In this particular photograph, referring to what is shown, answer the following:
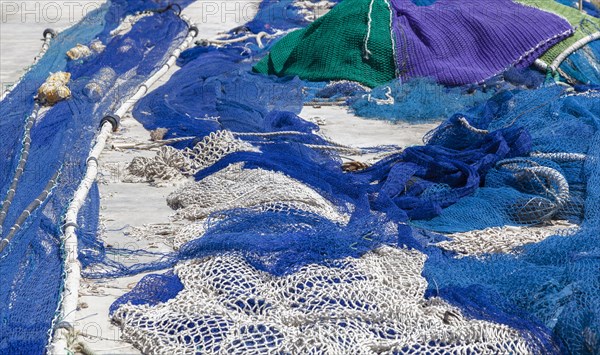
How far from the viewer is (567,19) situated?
26.2 feet

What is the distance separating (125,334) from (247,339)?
1.64ft

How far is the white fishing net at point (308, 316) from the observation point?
11.3 ft

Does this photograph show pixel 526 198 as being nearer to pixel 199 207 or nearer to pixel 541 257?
pixel 541 257

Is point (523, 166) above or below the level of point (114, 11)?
above

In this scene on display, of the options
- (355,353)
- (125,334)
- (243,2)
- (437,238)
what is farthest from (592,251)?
(243,2)

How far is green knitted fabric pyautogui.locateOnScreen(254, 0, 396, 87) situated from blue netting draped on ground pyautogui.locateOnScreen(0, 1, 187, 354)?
1.14 metres

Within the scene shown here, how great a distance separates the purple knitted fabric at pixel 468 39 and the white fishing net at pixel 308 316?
3821 mm

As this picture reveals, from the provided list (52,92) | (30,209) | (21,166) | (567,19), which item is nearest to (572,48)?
(567,19)

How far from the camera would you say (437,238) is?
14.7 feet

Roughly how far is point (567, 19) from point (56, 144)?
4279 mm

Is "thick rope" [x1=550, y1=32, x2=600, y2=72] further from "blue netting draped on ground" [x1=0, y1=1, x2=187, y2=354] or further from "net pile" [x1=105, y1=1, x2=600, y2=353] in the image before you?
"blue netting draped on ground" [x1=0, y1=1, x2=187, y2=354]

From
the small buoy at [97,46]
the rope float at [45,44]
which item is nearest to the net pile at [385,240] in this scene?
the rope float at [45,44]

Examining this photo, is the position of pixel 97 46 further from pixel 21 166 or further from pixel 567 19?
pixel 567 19

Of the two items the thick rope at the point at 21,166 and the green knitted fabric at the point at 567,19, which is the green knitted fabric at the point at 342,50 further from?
the thick rope at the point at 21,166
